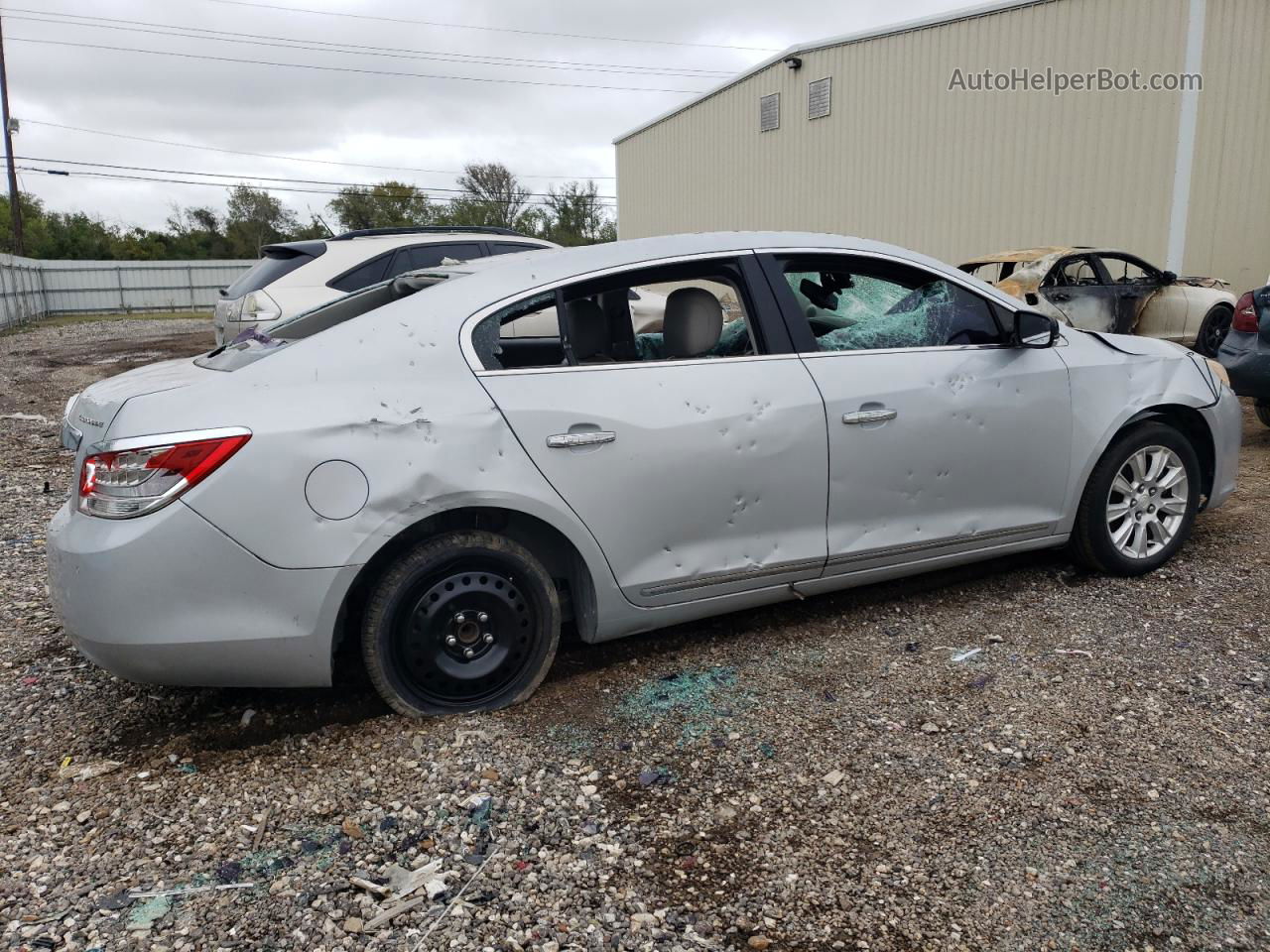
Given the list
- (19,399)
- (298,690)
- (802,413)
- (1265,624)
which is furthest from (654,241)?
(19,399)

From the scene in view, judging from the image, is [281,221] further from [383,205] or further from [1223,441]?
[1223,441]

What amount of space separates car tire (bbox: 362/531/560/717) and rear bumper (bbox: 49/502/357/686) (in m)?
0.17

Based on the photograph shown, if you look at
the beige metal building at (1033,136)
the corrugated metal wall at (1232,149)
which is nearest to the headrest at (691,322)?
the beige metal building at (1033,136)

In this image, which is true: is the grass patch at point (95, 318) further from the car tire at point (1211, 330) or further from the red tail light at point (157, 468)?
the red tail light at point (157, 468)

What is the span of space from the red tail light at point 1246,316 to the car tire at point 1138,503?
11.1 ft

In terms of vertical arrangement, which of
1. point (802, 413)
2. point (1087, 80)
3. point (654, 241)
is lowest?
point (802, 413)

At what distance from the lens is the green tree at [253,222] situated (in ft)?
192

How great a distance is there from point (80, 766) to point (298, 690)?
0.74 metres

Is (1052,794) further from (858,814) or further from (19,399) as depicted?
(19,399)

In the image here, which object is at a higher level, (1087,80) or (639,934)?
(1087,80)

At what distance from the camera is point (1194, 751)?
9.85 ft

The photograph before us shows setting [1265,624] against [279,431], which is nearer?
[279,431]

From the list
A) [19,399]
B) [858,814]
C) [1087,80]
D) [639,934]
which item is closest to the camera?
[639,934]

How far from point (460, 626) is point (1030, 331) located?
2.56 m
